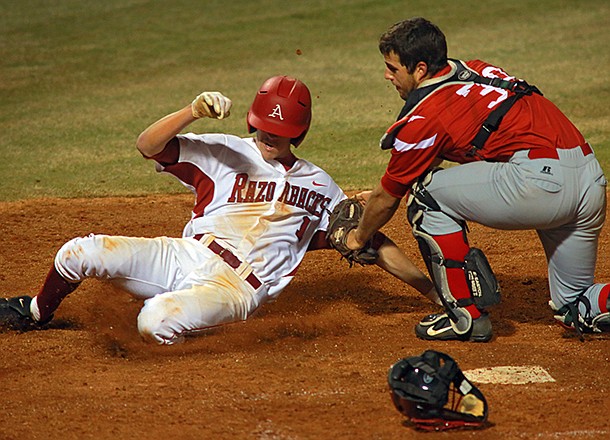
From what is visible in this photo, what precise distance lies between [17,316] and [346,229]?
1666 mm

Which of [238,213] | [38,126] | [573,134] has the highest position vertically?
[573,134]

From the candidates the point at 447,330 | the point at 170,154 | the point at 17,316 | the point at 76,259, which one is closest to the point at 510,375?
the point at 447,330

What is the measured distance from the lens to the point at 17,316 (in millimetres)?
4758

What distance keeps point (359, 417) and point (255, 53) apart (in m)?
9.45

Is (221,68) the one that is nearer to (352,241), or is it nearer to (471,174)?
(352,241)

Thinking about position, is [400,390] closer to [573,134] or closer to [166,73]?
[573,134]

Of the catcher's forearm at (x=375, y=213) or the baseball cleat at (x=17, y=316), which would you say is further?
the baseball cleat at (x=17, y=316)

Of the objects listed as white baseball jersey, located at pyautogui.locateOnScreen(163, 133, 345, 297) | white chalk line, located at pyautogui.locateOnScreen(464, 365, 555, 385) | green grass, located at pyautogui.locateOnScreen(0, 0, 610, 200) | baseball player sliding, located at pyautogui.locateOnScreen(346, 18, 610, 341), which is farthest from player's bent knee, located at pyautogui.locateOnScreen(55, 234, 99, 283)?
green grass, located at pyautogui.locateOnScreen(0, 0, 610, 200)

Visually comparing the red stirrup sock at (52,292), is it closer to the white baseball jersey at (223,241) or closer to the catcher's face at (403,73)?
the white baseball jersey at (223,241)

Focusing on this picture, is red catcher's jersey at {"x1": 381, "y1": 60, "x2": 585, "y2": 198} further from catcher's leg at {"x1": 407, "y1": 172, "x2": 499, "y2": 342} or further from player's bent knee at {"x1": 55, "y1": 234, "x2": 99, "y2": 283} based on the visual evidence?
player's bent knee at {"x1": 55, "y1": 234, "x2": 99, "y2": 283}

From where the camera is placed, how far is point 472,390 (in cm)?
350

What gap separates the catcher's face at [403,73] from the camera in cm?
444

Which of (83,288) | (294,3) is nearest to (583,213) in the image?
(83,288)

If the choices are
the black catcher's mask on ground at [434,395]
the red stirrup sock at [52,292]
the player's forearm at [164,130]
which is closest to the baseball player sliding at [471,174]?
the player's forearm at [164,130]
